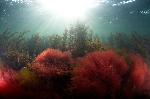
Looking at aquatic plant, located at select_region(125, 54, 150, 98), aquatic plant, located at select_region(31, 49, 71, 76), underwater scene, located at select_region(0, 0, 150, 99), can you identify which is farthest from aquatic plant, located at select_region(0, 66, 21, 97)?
aquatic plant, located at select_region(125, 54, 150, 98)

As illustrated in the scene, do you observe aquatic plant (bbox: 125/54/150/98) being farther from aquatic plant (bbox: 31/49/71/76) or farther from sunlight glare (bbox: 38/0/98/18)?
sunlight glare (bbox: 38/0/98/18)

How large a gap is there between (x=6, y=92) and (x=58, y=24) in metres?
31.6

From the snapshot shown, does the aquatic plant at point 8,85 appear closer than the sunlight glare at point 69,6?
Yes

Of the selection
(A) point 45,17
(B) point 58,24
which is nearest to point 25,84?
(A) point 45,17

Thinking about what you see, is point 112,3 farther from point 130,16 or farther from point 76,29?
point 76,29

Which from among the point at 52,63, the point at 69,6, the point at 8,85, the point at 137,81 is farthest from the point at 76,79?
the point at 69,6

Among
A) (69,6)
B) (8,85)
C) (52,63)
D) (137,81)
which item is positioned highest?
(69,6)

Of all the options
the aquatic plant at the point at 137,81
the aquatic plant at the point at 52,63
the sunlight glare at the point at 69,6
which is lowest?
the aquatic plant at the point at 137,81

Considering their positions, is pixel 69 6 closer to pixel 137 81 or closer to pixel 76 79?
pixel 137 81

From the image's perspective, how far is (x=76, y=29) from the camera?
43.3ft

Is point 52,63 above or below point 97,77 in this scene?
above

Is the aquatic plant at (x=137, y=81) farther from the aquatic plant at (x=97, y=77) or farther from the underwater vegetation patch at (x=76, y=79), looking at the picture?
the aquatic plant at (x=97, y=77)

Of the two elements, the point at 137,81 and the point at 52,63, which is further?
the point at 137,81

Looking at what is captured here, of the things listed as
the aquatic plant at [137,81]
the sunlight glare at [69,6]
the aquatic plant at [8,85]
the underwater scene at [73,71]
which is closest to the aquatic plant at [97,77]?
the underwater scene at [73,71]
